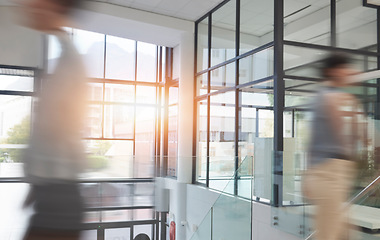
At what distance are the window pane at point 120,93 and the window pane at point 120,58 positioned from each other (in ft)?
0.75

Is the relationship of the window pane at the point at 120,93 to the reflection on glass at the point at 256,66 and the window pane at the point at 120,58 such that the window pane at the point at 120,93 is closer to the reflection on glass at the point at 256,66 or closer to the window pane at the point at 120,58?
the window pane at the point at 120,58

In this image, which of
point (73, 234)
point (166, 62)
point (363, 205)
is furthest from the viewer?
point (166, 62)

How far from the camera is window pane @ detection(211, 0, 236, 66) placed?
6984mm

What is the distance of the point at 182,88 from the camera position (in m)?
8.13

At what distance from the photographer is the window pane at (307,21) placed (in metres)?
5.68

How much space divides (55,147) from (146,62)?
29.9 ft

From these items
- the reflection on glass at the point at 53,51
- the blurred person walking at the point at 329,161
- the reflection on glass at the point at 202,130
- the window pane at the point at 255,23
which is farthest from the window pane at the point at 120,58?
the reflection on glass at the point at 53,51

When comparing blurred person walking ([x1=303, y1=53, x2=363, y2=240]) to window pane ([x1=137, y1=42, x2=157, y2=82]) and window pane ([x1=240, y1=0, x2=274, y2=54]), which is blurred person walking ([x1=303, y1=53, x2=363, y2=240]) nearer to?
window pane ([x1=240, y1=0, x2=274, y2=54])

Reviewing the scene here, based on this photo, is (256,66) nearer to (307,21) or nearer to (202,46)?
(307,21)

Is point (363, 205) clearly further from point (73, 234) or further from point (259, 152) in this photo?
point (73, 234)

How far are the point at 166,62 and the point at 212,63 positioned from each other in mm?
2181

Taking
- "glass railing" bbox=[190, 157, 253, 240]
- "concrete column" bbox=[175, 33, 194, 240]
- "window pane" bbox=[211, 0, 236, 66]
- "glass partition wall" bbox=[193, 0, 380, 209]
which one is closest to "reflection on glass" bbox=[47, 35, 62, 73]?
"glass railing" bbox=[190, 157, 253, 240]

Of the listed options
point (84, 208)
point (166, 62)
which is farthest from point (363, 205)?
point (166, 62)

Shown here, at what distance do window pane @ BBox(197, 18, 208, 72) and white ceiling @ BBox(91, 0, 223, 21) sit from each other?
0.86 feet
